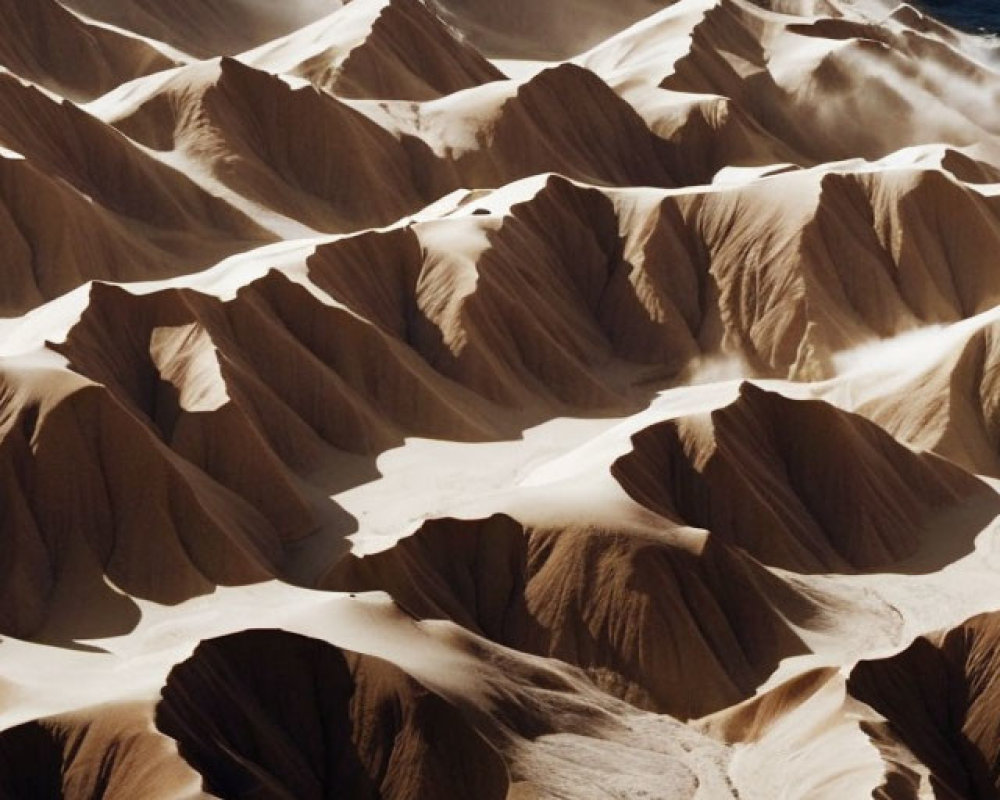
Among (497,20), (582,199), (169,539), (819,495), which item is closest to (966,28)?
(497,20)

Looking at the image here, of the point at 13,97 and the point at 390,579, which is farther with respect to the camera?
the point at 13,97

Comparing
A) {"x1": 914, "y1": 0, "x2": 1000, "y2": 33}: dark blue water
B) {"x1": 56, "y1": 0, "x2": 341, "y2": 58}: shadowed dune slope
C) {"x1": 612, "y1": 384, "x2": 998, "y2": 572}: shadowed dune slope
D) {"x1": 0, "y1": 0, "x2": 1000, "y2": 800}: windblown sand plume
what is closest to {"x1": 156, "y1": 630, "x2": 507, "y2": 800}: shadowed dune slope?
{"x1": 0, "y1": 0, "x2": 1000, "y2": 800}: windblown sand plume

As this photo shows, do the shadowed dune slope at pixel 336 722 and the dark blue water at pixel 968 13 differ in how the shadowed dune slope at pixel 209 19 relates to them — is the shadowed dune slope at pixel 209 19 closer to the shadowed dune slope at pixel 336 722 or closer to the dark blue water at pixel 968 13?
the dark blue water at pixel 968 13

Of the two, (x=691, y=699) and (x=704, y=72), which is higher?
(x=691, y=699)

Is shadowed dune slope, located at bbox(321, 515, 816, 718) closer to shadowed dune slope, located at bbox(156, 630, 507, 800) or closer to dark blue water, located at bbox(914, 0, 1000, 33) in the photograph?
shadowed dune slope, located at bbox(156, 630, 507, 800)

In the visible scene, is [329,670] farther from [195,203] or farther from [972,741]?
Answer: [195,203]

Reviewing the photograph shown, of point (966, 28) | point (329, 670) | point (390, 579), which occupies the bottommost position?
point (966, 28)

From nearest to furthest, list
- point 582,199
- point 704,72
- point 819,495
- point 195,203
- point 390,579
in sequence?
point 390,579 < point 819,495 < point 582,199 < point 195,203 < point 704,72

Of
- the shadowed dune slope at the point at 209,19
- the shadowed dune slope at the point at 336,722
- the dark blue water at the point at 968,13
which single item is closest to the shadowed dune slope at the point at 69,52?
the shadowed dune slope at the point at 209,19
